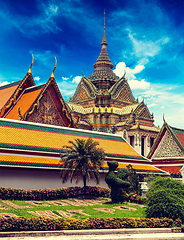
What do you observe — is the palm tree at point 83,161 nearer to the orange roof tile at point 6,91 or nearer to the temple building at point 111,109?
the orange roof tile at point 6,91

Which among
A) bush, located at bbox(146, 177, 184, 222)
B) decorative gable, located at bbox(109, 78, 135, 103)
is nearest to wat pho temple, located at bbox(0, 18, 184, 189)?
bush, located at bbox(146, 177, 184, 222)

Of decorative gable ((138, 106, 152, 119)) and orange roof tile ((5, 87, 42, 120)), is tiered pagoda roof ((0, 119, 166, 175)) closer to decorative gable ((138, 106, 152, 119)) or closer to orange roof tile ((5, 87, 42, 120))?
orange roof tile ((5, 87, 42, 120))

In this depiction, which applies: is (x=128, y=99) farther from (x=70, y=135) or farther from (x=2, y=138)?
(x=2, y=138)

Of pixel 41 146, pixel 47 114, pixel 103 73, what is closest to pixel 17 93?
pixel 47 114

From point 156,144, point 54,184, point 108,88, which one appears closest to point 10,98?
point 54,184

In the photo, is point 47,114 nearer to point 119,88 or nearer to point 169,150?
point 169,150

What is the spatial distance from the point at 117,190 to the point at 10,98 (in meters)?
13.4

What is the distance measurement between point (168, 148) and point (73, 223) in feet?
56.9

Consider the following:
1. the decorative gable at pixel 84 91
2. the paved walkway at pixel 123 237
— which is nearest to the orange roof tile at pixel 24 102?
the paved walkway at pixel 123 237

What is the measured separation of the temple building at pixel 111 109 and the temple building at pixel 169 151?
21061mm

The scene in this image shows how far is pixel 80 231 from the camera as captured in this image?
10281 millimetres

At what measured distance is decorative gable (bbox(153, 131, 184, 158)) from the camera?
1022 inches

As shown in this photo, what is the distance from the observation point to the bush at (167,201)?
1327cm

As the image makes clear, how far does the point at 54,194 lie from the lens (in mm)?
16078
